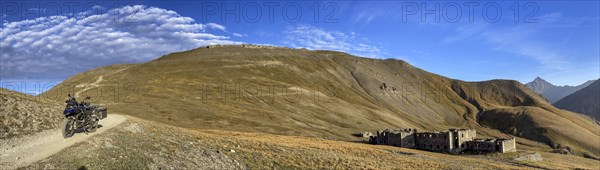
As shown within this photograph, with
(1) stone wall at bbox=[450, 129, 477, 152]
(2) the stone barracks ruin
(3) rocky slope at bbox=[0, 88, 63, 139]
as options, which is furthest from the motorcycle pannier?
(1) stone wall at bbox=[450, 129, 477, 152]

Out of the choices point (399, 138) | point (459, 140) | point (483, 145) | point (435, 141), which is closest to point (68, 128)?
point (399, 138)

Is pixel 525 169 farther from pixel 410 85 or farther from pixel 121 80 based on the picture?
pixel 410 85

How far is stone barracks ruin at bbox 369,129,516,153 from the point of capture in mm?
61688

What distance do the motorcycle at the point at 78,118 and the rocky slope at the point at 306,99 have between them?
3308cm

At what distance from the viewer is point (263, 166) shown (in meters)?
27.4

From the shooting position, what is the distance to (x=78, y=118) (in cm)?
2570

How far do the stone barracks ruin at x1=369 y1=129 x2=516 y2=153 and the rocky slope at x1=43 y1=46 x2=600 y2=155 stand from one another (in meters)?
10.8

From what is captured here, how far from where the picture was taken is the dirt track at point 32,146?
19663 millimetres

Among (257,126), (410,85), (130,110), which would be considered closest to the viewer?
(130,110)

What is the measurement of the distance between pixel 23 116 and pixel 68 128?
4.12 meters

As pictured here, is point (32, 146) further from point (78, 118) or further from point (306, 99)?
point (306, 99)

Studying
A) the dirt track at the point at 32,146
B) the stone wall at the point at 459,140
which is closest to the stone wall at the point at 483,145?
the stone wall at the point at 459,140

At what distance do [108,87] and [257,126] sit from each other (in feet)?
124

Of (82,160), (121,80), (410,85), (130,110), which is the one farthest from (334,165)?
(410,85)
